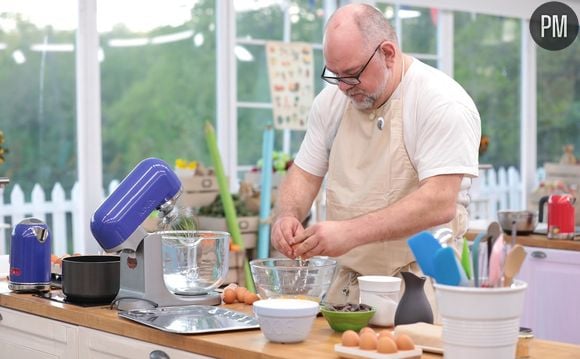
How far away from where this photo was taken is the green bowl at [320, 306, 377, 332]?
2.45m

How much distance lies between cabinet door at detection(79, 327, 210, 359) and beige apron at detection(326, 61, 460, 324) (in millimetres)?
799

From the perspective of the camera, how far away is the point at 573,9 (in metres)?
8.41

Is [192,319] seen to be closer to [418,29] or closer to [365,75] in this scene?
[365,75]

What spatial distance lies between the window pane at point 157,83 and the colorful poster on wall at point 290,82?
0.48 meters

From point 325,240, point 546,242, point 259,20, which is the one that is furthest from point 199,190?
point 325,240

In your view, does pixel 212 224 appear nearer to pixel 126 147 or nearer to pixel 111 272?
pixel 126 147

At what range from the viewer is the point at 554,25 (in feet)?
27.6

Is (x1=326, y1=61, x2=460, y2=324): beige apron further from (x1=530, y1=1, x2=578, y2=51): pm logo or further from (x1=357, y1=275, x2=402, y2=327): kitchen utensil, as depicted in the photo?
(x1=530, y1=1, x2=578, y2=51): pm logo

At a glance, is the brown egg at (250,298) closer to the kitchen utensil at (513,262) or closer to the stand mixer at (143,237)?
the stand mixer at (143,237)

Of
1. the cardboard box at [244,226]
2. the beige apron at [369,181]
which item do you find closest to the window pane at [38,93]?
the cardboard box at [244,226]

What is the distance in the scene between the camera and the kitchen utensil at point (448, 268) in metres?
2.04

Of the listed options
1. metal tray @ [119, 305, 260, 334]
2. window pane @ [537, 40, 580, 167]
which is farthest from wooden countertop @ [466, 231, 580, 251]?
window pane @ [537, 40, 580, 167]

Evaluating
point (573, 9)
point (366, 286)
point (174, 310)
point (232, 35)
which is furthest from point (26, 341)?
point (573, 9)

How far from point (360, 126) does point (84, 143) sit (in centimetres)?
357
